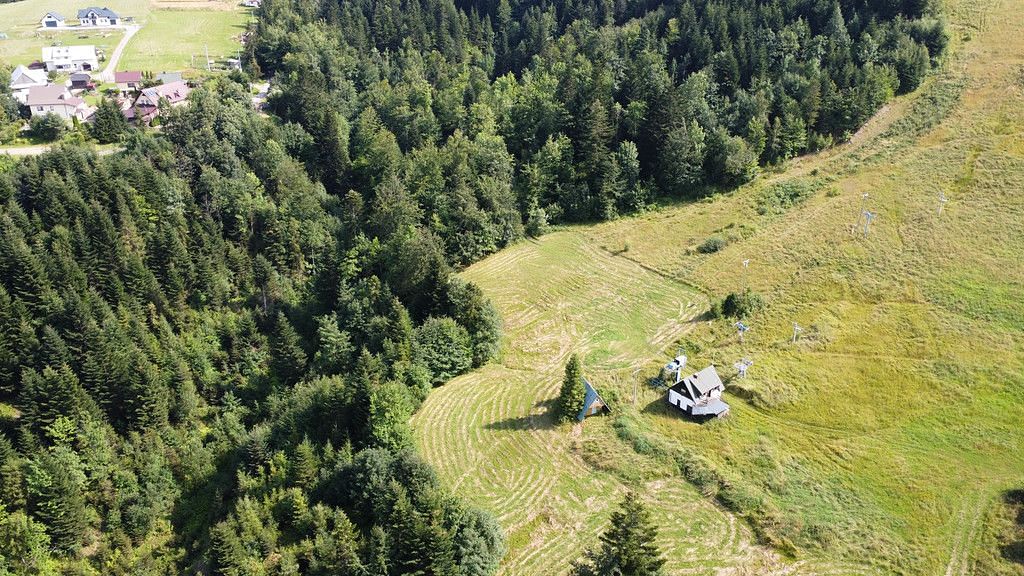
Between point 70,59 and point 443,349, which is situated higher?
point 70,59

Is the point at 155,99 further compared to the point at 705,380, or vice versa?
the point at 155,99

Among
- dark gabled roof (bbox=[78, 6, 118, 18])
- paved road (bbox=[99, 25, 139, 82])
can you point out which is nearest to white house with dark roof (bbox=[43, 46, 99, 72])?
paved road (bbox=[99, 25, 139, 82])

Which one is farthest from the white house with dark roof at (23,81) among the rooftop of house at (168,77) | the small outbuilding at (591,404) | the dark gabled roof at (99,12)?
the small outbuilding at (591,404)

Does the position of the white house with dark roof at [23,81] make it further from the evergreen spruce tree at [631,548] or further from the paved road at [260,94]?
the evergreen spruce tree at [631,548]

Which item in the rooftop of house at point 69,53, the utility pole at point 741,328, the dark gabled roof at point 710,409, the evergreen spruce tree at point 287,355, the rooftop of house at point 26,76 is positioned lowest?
the evergreen spruce tree at point 287,355

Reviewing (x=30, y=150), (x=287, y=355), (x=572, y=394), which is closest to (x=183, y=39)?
(x=30, y=150)

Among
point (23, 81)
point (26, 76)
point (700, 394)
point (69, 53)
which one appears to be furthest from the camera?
point (69, 53)

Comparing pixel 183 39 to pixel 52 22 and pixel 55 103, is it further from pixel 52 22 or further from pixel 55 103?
pixel 55 103
